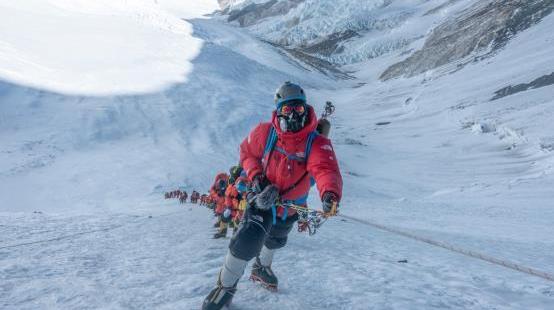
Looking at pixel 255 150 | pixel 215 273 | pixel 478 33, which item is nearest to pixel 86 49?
pixel 215 273

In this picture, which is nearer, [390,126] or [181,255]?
[181,255]

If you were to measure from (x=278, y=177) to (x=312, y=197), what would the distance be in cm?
1204

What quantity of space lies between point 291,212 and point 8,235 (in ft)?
14.1

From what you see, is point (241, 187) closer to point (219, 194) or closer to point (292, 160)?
point (292, 160)

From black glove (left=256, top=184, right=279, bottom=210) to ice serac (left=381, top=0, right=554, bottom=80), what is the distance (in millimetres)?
43533

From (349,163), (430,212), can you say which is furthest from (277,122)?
(349,163)

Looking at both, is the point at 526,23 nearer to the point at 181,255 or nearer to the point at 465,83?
the point at 465,83

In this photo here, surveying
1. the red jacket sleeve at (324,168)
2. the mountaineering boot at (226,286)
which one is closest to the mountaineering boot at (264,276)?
the mountaineering boot at (226,286)

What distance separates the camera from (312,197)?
53.5 ft

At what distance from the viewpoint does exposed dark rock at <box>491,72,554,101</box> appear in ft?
93.1

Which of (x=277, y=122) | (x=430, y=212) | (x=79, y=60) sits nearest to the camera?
(x=277, y=122)

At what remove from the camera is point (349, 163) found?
962 inches

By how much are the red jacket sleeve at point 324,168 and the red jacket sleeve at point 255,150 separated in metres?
0.50

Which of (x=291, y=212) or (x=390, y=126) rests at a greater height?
(x=390, y=126)
